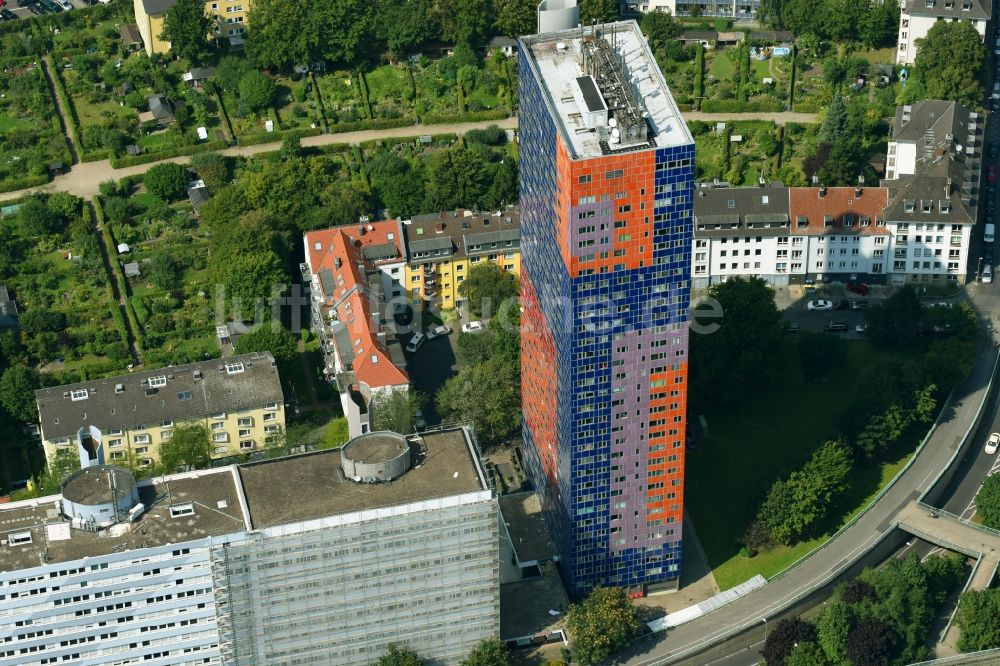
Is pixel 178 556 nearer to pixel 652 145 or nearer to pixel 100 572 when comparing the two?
pixel 100 572

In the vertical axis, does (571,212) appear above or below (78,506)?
above

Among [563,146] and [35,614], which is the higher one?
[563,146]

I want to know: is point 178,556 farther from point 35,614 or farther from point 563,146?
point 563,146

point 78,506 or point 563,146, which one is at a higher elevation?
point 563,146

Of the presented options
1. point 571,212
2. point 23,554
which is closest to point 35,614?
point 23,554

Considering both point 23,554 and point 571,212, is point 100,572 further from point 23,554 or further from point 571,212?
point 571,212

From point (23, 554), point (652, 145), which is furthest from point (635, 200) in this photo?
point (23, 554)
